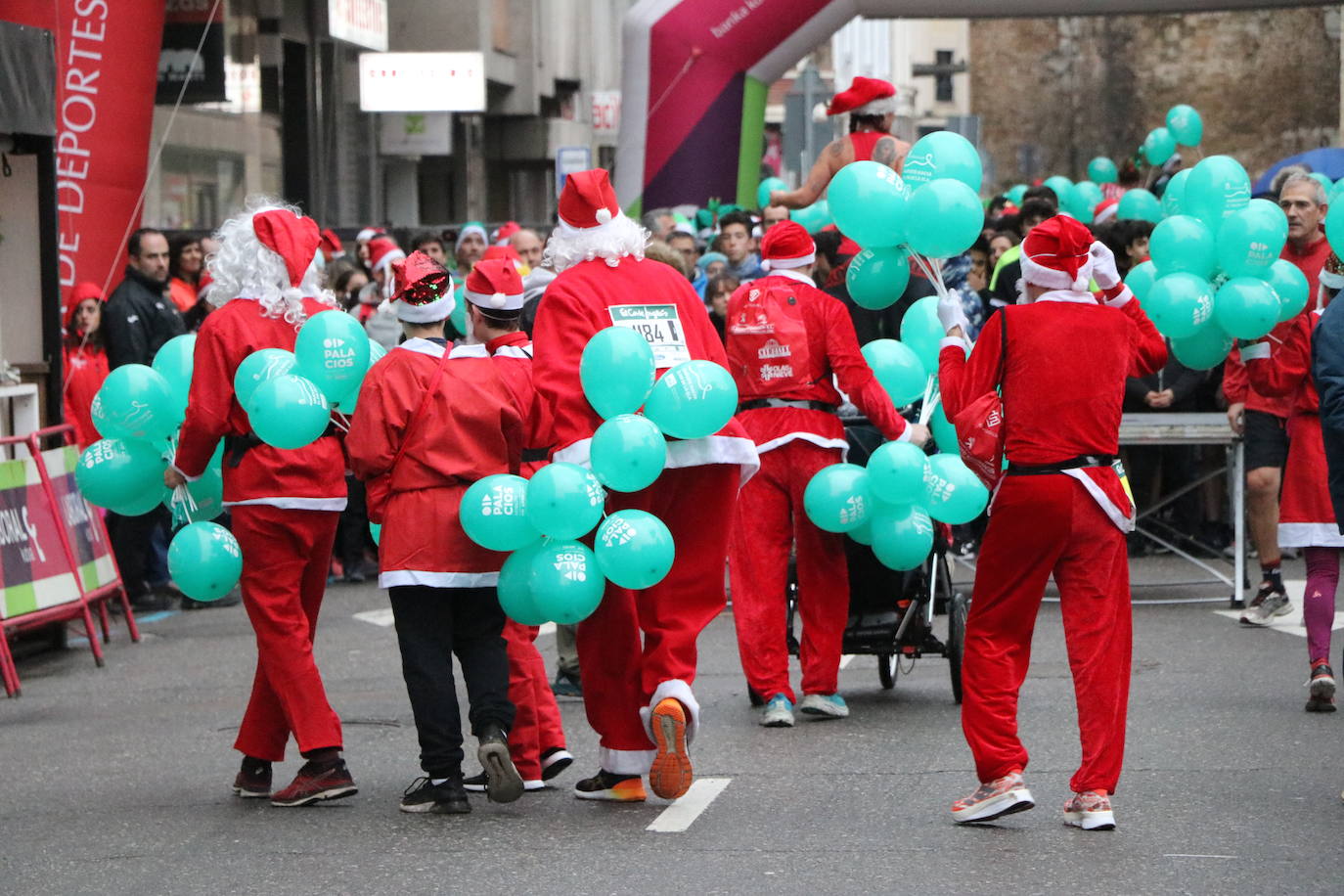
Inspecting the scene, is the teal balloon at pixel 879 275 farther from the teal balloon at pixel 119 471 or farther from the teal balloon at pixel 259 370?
the teal balloon at pixel 119 471

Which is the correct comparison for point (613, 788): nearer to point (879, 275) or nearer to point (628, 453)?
point (628, 453)

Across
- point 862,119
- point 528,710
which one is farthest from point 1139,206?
point 528,710

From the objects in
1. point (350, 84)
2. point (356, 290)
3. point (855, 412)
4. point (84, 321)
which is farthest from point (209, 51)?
point (855, 412)

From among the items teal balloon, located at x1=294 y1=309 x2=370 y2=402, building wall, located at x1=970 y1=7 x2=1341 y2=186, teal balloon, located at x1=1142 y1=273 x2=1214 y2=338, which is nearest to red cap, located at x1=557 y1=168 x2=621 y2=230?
teal balloon, located at x1=294 y1=309 x2=370 y2=402

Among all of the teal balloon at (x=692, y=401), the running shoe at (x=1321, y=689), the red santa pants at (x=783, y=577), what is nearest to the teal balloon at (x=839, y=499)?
the red santa pants at (x=783, y=577)

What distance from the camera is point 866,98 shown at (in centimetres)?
1034

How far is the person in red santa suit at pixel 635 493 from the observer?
689cm

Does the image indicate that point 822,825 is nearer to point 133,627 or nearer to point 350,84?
point 133,627

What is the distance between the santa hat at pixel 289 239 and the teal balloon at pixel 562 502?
4.75 feet

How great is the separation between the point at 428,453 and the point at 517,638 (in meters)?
1.05

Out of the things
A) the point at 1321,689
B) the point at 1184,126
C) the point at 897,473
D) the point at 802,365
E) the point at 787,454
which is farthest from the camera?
the point at 1184,126

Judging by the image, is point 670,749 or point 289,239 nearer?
point 670,749

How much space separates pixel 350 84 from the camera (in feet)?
97.8

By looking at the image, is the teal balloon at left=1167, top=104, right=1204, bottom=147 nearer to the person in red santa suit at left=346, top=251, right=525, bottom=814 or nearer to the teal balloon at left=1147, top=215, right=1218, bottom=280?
the teal balloon at left=1147, top=215, right=1218, bottom=280
